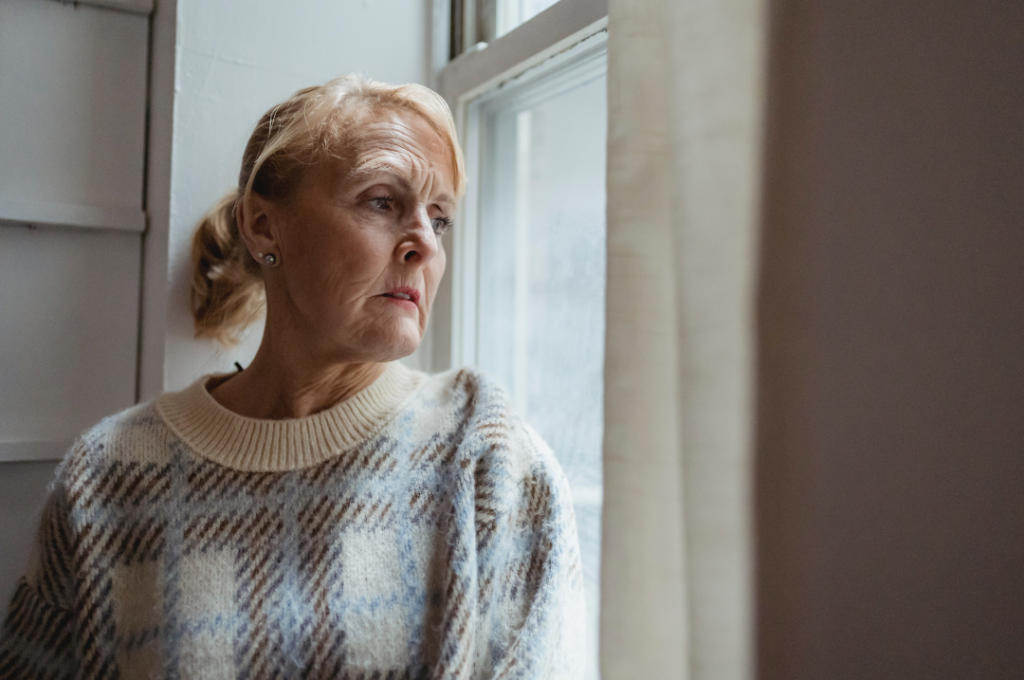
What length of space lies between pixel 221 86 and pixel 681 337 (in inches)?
41.4

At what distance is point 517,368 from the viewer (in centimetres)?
145

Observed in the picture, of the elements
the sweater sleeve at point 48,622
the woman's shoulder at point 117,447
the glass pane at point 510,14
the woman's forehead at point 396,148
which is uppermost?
the glass pane at point 510,14

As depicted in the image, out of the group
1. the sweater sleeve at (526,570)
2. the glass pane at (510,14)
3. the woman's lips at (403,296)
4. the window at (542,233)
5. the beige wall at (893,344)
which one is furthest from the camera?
the glass pane at (510,14)

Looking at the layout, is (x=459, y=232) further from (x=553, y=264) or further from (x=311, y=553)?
(x=311, y=553)

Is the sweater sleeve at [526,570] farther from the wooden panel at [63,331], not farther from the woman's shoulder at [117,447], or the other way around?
the wooden panel at [63,331]

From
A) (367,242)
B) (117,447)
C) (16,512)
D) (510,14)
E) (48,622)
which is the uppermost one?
(510,14)

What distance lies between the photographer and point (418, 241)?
3.20 ft

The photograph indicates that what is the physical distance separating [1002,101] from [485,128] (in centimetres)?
106

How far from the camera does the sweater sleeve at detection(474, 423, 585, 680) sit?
34.0 inches

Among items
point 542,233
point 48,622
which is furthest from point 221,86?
point 48,622

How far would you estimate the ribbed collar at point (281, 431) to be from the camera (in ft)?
3.32

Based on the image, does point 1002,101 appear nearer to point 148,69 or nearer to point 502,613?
point 502,613

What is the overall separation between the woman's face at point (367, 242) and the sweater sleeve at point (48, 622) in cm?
44

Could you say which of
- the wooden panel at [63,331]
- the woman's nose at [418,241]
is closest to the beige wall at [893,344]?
the woman's nose at [418,241]
